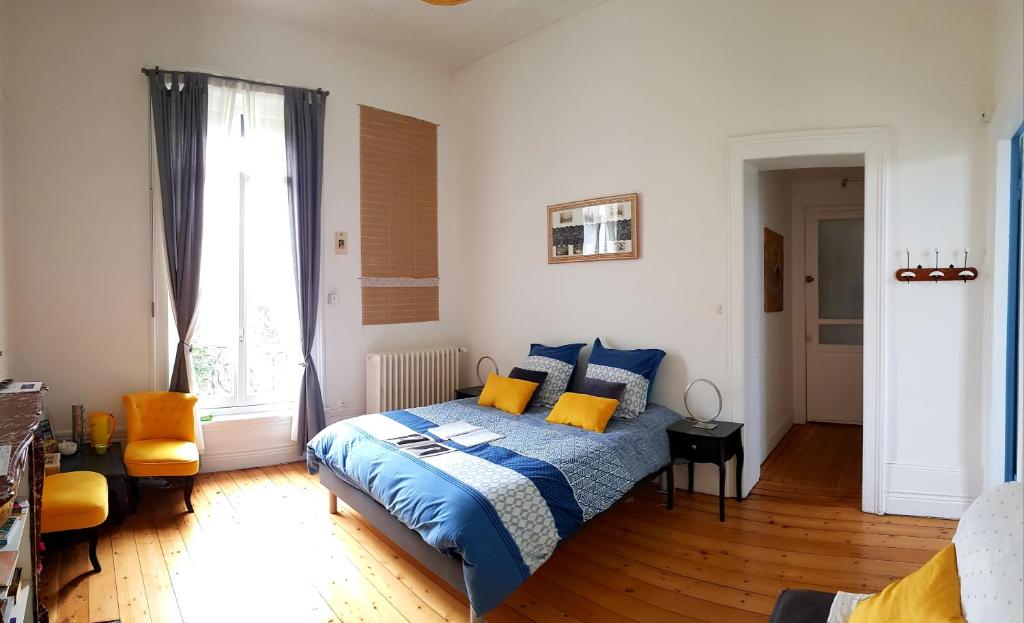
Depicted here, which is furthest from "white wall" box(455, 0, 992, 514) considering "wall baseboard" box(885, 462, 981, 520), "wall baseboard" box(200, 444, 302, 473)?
"wall baseboard" box(200, 444, 302, 473)

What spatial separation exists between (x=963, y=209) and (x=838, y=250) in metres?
2.49

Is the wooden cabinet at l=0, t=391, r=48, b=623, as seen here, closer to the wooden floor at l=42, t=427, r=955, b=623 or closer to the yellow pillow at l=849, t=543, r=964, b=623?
the wooden floor at l=42, t=427, r=955, b=623

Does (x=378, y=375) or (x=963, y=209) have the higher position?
(x=963, y=209)

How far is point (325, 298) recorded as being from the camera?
178 inches

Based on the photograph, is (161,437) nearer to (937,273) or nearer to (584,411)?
(584,411)

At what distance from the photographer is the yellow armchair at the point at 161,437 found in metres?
3.33

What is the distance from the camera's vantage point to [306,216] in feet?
14.3

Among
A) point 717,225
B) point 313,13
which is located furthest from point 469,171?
point 717,225

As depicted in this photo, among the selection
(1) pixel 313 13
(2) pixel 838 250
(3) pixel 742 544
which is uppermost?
(1) pixel 313 13

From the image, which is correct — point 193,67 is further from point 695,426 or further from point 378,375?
point 695,426

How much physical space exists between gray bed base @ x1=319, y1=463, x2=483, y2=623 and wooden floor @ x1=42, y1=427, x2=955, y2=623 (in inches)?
6.3

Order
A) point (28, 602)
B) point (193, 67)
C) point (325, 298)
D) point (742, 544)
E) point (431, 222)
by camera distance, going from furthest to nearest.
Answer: point (431, 222) → point (325, 298) → point (193, 67) → point (742, 544) → point (28, 602)

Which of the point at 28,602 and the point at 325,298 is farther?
the point at 325,298

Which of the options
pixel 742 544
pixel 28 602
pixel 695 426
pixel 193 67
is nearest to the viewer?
pixel 28 602
